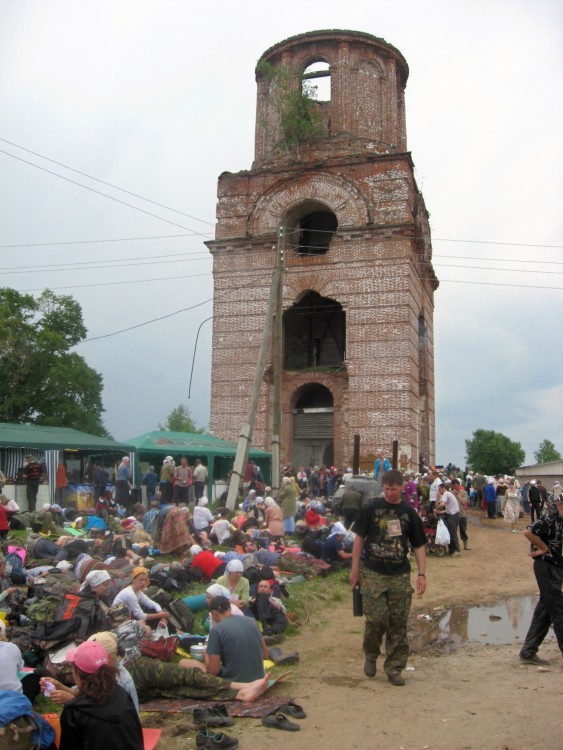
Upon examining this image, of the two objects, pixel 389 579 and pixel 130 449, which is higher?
pixel 130 449

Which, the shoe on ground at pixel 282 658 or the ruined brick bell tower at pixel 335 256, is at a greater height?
the ruined brick bell tower at pixel 335 256

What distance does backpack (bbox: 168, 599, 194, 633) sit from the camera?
8.19 m

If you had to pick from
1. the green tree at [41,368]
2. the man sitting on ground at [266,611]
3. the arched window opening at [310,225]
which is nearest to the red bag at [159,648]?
the man sitting on ground at [266,611]

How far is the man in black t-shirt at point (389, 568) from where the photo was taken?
6.24m

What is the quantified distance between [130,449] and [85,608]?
12.2 meters

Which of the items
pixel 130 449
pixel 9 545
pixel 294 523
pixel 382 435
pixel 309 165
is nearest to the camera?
pixel 9 545

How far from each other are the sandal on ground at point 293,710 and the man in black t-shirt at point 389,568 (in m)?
1.00

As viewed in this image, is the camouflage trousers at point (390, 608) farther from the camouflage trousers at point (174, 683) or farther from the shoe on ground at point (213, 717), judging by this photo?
the shoe on ground at point (213, 717)

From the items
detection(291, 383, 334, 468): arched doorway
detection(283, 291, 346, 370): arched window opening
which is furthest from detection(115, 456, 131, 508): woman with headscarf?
detection(283, 291, 346, 370): arched window opening

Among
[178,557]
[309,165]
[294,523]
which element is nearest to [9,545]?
[178,557]

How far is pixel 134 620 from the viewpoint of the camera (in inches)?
286

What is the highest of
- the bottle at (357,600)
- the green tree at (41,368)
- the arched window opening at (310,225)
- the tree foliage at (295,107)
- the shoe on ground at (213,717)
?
the tree foliage at (295,107)

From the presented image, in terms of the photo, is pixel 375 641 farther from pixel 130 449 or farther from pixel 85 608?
pixel 130 449

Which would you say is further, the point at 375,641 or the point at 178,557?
the point at 178,557
